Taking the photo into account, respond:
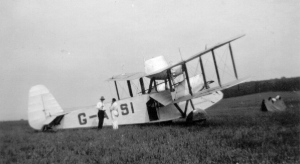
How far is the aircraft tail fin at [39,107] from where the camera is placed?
1062 cm

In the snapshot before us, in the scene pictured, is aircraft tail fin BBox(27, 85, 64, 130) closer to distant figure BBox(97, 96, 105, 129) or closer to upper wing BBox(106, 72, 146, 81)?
distant figure BBox(97, 96, 105, 129)

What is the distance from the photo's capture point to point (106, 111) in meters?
10.8

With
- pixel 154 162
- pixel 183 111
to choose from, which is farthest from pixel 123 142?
pixel 183 111

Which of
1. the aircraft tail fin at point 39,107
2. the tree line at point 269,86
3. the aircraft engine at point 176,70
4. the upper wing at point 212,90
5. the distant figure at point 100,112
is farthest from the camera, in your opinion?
the tree line at point 269,86

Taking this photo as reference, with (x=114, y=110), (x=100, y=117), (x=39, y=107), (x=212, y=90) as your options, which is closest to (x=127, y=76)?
(x=114, y=110)

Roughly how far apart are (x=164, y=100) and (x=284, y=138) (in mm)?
5283

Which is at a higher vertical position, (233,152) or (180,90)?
(180,90)

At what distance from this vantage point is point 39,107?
10727mm

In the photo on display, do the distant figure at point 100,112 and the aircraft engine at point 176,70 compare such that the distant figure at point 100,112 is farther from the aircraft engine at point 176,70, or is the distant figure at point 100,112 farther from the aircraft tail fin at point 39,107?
the aircraft engine at point 176,70

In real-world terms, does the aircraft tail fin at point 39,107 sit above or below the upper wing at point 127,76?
below

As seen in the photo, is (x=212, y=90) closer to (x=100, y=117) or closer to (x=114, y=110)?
(x=114, y=110)

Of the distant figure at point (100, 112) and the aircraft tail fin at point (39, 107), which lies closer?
the distant figure at point (100, 112)

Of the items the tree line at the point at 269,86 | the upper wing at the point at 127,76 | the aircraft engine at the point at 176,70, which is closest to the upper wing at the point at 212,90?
the aircraft engine at the point at 176,70

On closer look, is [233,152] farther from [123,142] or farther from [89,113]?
[89,113]
